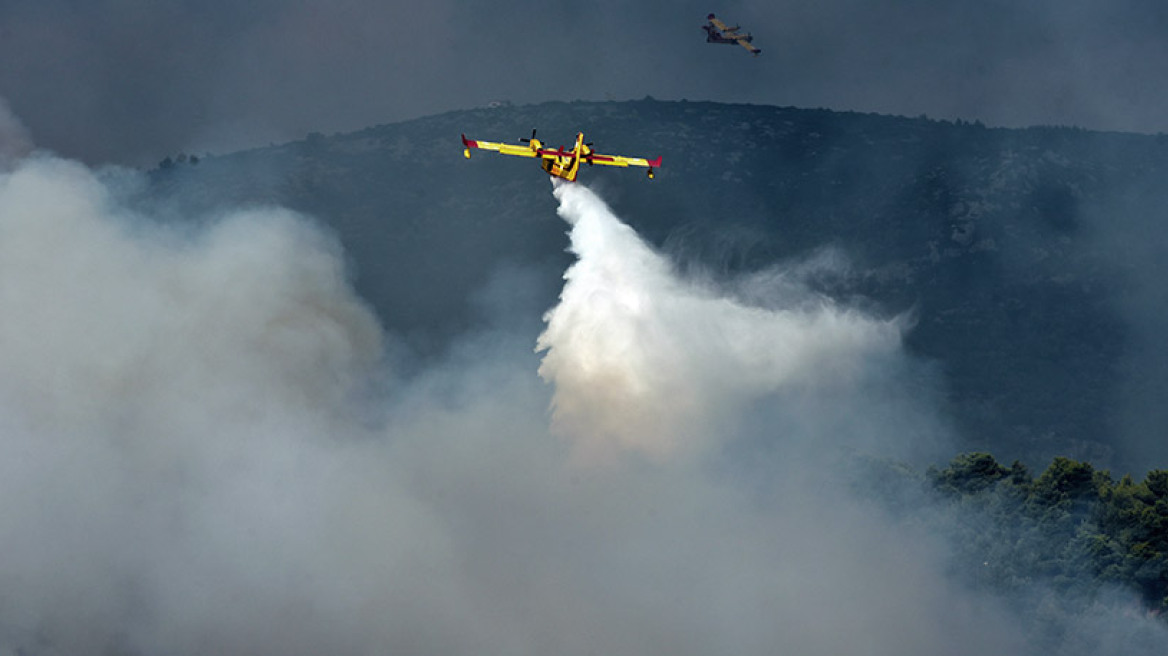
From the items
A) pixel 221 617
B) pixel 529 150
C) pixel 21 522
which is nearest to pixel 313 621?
pixel 221 617

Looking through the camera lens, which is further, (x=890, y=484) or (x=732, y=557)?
(x=890, y=484)

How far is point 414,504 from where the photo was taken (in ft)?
398

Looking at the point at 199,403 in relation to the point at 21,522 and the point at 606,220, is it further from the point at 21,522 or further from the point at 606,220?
the point at 606,220

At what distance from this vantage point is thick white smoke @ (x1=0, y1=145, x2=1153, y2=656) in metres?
110

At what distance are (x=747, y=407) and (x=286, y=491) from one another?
114 feet

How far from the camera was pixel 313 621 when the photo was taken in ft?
360

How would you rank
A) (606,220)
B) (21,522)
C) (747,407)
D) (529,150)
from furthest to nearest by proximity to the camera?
(747,407) → (606,220) → (21,522) → (529,150)

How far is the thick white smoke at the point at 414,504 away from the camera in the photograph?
109938mm

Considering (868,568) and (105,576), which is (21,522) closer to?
(105,576)

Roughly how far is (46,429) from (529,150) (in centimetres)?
3905

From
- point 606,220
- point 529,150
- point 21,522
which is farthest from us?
point 606,220

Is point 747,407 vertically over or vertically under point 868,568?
over

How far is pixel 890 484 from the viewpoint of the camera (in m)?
132

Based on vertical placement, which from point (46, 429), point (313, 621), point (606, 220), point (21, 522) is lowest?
point (313, 621)
